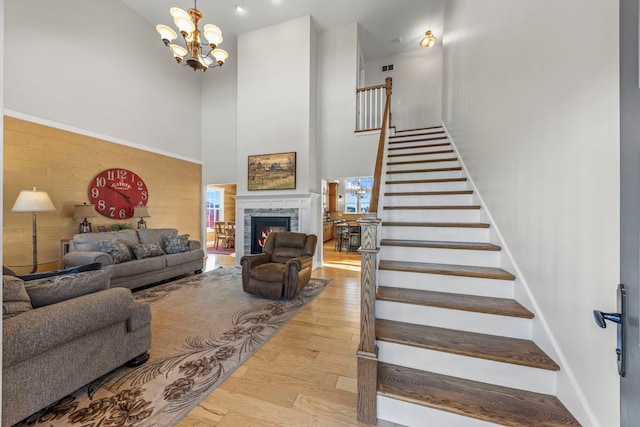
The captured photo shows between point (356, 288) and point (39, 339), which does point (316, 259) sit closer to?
point (356, 288)

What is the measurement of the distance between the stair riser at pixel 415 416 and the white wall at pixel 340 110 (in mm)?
4457

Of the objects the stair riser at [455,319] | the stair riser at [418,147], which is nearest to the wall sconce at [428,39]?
the stair riser at [418,147]

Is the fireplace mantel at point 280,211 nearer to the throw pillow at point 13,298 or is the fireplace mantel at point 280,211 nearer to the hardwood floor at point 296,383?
the hardwood floor at point 296,383

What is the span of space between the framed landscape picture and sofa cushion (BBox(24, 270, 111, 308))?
3819 millimetres

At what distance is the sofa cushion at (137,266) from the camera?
11.3ft

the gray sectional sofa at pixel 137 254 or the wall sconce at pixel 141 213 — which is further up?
the wall sconce at pixel 141 213

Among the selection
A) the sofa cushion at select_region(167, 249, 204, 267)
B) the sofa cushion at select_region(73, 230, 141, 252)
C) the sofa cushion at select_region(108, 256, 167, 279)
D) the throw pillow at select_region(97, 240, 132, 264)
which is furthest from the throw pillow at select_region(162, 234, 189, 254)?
the throw pillow at select_region(97, 240, 132, 264)

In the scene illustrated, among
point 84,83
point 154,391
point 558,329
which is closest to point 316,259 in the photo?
point 154,391

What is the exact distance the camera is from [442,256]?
88.3 inches

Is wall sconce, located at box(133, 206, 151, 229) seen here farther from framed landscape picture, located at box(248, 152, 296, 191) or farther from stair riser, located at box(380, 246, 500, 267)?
stair riser, located at box(380, 246, 500, 267)

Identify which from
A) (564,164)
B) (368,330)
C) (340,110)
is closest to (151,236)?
(368,330)

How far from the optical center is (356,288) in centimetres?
389

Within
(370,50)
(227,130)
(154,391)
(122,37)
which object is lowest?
(154,391)

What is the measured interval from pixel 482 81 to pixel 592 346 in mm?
2435
